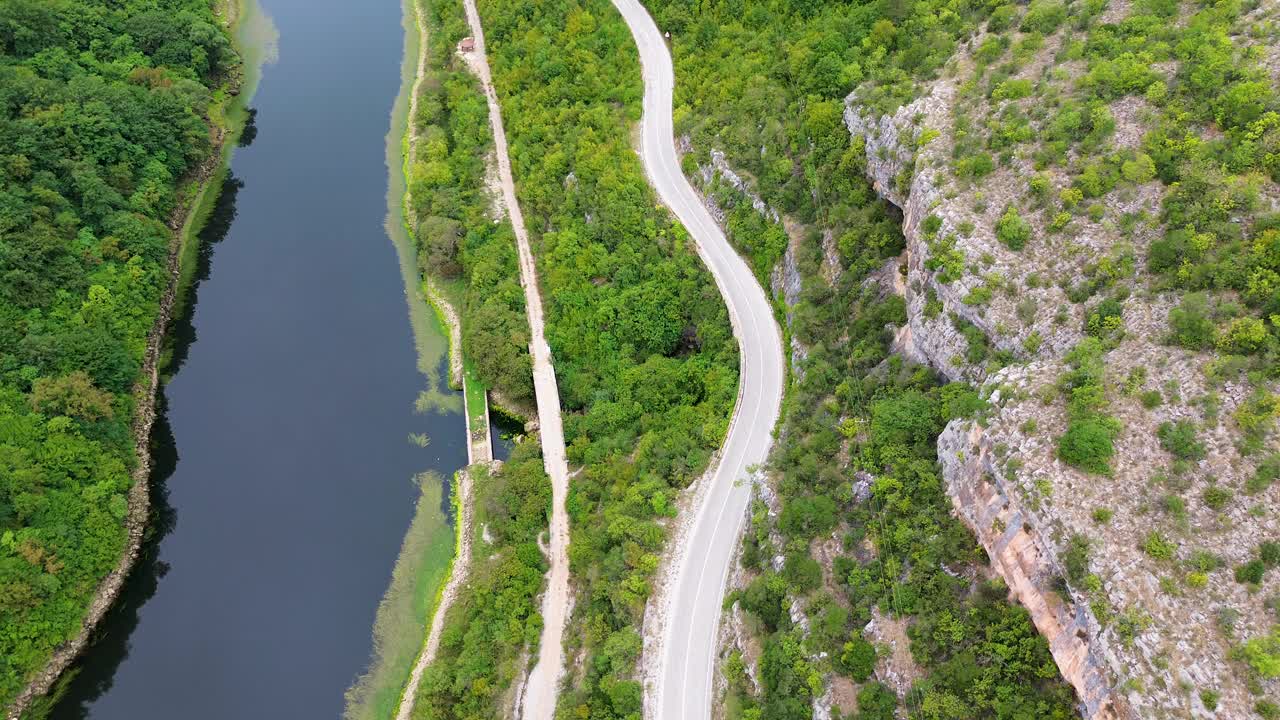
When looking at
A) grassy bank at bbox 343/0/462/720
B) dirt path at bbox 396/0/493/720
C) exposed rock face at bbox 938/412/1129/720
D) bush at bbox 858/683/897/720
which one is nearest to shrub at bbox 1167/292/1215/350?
exposed rock face at bbox 938/412/1129/720

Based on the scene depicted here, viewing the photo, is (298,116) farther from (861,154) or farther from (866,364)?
(866,364)

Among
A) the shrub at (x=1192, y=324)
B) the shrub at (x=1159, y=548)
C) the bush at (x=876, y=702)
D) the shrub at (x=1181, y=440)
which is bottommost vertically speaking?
the bush at (x=876, y=702)

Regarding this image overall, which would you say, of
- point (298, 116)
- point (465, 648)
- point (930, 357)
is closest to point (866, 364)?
point (930, 357)

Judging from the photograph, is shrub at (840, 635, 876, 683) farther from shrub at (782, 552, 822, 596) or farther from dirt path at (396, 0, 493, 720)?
dirt path at (396, 0, 493, 720)

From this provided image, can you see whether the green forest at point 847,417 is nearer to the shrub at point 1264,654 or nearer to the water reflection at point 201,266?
the shrub at point 1264,654

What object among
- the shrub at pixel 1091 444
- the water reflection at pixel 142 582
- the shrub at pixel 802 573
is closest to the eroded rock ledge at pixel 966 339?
the shrub at pixel 1091 444
